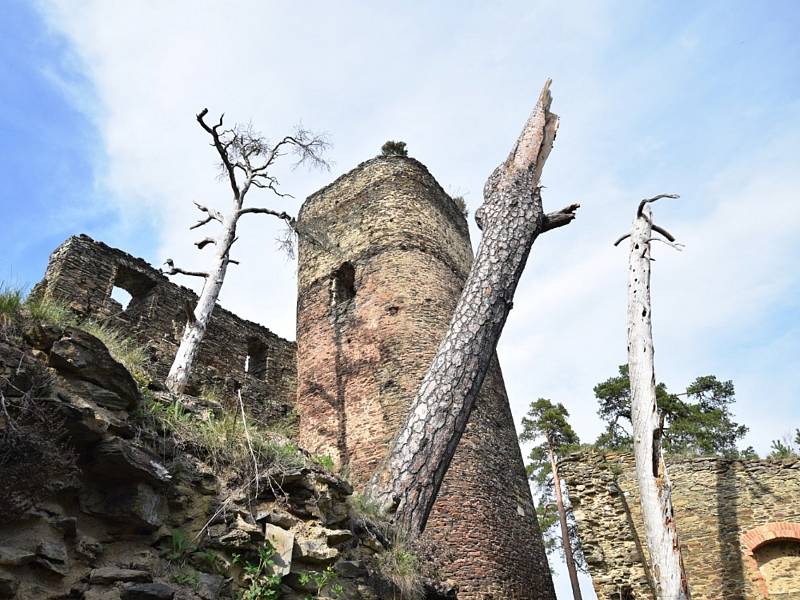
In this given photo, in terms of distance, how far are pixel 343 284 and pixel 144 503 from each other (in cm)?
1014

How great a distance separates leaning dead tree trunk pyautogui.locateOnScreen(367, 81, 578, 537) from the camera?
5.45 meters

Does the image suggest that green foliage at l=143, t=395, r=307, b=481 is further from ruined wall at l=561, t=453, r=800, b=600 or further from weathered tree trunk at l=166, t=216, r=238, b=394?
ruined wall at l=561, t=453, r=800, b=600

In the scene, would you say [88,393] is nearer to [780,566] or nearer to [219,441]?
[219,441]

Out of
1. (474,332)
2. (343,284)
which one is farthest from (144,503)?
(343,284)

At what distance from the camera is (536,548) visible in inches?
411

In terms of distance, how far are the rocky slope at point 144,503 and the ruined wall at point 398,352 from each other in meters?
5.23

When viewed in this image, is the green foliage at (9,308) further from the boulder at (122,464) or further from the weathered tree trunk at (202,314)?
the weathered tree trunk at (202,314)

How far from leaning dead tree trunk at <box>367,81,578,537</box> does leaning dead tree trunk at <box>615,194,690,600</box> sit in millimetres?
2676

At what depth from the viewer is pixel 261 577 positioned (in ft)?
11.9

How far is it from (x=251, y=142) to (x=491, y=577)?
9.25 m

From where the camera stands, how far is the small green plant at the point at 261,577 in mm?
3547

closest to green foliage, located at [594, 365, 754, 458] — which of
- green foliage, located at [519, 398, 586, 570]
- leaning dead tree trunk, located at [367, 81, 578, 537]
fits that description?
green foliage, located at [519, 398, 586, 570]

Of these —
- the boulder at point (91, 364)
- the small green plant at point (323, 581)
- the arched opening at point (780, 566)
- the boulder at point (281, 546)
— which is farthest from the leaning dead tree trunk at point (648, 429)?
the boulder at point (91, 364)

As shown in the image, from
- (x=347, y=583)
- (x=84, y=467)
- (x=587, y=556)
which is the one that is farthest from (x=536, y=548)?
(x=84, y=467)
